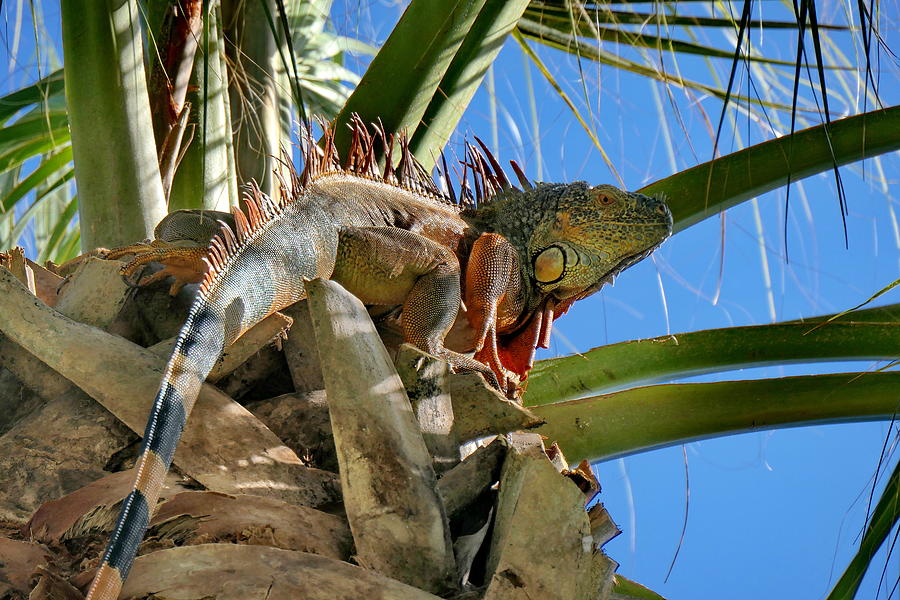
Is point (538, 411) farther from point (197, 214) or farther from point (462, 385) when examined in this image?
point (197, 214)

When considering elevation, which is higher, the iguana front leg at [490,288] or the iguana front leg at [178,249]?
the iguana front leg at [490,288]

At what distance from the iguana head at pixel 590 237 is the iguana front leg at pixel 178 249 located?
101 centimetres

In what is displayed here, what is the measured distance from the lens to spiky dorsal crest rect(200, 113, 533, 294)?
233cm

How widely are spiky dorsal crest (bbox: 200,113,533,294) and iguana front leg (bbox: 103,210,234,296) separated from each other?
0.23 feet

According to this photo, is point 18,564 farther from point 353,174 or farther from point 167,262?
point 353,174

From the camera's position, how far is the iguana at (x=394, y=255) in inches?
78.8

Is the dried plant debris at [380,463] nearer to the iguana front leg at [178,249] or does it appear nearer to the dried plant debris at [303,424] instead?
the dried plant debris at [303,424]

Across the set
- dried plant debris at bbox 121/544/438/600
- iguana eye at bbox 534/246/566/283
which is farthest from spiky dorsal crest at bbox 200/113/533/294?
dried plant debris at bbox 121/544/438/600

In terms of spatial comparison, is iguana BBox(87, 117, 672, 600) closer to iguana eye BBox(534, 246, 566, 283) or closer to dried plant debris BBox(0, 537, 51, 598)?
iguana eye BBox(534, 246, 566, 283)

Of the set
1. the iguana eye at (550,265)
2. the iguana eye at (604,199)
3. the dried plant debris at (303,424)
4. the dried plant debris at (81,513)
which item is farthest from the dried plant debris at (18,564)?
the iguana eye at (604,199)

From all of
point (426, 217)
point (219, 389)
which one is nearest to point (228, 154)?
point (426, 217)

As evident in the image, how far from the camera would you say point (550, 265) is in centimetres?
311

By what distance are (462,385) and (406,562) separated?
0.54m

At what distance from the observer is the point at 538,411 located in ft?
9.46
